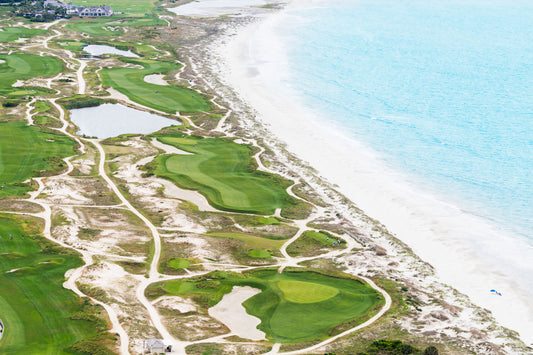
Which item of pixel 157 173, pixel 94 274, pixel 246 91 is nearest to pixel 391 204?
pixel 157 173

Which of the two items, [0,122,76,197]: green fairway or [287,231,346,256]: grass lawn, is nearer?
[287,231,346,256]: grass lawn

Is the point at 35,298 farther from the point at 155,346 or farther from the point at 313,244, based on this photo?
the point at 313,244

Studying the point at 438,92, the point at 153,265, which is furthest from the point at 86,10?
the point at 153,265

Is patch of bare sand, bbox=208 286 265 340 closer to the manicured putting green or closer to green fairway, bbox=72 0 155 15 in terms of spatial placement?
the manicured putting green

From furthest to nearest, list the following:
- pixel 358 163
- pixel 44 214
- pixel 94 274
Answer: pixel 358 163
pixel 44 214
pixel 94 274

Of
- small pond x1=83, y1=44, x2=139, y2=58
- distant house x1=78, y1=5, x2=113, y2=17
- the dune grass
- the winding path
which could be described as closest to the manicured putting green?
the winding path

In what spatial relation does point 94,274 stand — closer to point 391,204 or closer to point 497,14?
point 391,204

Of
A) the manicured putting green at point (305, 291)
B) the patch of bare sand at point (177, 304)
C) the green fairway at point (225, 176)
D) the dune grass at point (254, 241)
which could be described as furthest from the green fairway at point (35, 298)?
the green fairway at point (225, 176)
